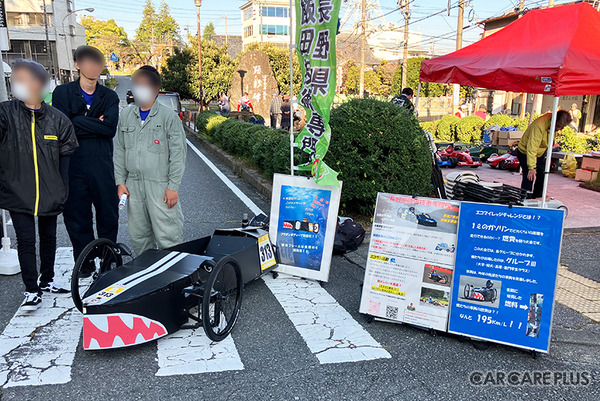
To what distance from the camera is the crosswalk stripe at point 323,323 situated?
3382 millimetres

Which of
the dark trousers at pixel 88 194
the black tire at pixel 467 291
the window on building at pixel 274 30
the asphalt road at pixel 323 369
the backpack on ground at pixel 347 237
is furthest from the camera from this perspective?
the window on building at pixel 274 30

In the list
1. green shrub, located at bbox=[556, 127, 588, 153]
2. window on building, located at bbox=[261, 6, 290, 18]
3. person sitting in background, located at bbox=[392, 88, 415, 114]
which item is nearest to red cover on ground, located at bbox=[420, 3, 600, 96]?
person sitting in background, located at bbox=[392, 88, 415, 114]

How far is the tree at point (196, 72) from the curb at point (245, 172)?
58.8 feet

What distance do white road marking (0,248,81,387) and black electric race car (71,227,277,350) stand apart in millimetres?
240

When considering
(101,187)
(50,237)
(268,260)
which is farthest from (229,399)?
(101,187)

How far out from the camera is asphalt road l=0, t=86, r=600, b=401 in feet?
9.43

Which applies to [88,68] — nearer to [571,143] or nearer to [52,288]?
[52,288]

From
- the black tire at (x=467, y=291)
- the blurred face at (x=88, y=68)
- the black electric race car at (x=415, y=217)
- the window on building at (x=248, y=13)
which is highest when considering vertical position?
the window on building at (x=248, y=13)

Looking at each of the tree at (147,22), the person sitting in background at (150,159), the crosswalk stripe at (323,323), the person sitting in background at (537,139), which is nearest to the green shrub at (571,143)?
the person sitting in background at (537,139)

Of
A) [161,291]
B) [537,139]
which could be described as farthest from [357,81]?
[161,291]

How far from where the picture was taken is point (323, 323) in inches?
152

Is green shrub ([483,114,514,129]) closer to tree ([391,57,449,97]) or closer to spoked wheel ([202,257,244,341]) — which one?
spoked wheel ([202,257,244,341])

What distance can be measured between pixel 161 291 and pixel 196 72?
31.2m

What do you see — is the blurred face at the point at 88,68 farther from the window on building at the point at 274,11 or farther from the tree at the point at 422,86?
the window on building at the point at 274,11
